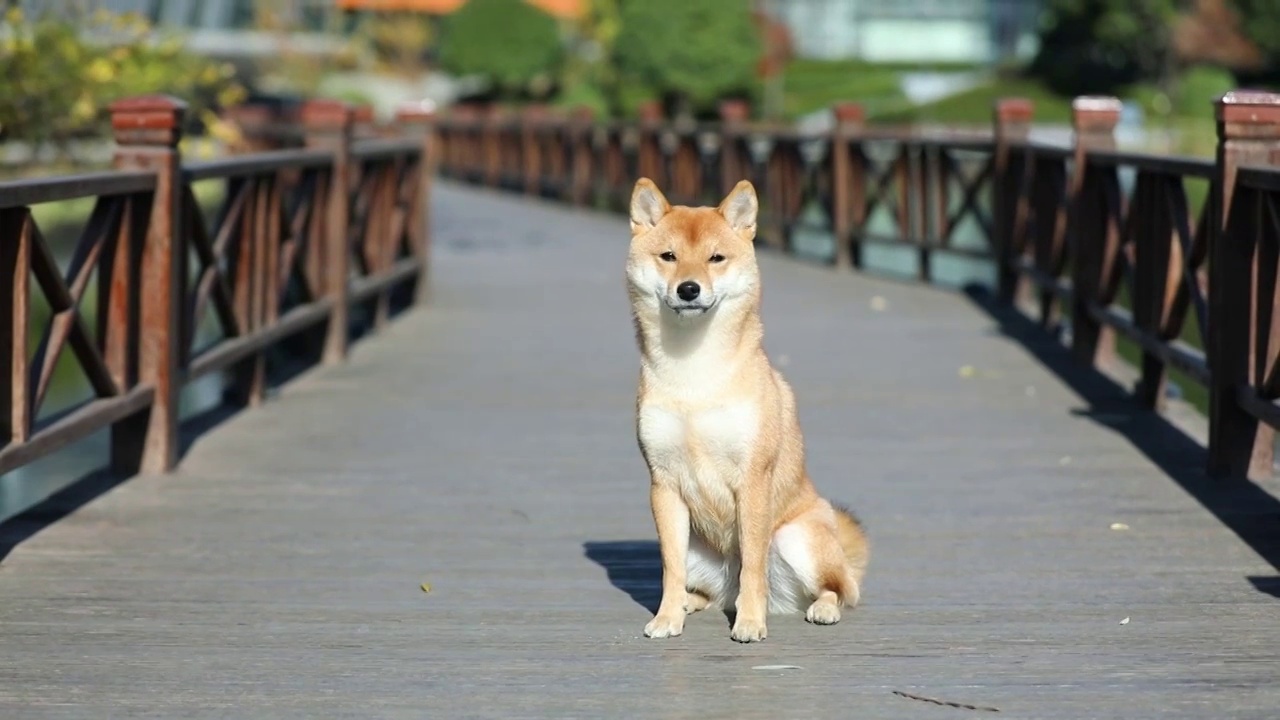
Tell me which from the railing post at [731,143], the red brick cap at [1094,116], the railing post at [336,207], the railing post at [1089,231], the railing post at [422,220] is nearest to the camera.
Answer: the railing post at [1089,231]

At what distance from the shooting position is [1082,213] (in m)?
10.3

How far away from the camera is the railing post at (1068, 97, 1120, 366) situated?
1006 cm

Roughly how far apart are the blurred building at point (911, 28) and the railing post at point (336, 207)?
80747mm

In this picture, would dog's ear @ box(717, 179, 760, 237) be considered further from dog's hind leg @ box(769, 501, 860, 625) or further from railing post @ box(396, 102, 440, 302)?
railing post @ box(396, 102, 440, 302)

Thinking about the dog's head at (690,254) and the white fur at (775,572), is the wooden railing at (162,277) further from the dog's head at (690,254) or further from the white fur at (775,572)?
the white fur at (775,572)

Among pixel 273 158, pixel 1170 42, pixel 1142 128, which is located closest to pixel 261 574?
pixel 273 158

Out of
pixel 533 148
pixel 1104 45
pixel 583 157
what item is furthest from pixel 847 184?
pixel 1104 45

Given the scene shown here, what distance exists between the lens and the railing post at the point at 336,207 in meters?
10.8

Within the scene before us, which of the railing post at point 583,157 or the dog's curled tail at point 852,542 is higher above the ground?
the dog's curled tail at point 852,542

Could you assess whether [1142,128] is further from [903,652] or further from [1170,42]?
[903,652]

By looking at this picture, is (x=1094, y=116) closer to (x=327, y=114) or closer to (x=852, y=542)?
(x=327, y=114)

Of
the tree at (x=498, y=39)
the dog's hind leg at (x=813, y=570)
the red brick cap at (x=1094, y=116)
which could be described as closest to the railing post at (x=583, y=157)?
the red brick cap at (x=1094, y=116)

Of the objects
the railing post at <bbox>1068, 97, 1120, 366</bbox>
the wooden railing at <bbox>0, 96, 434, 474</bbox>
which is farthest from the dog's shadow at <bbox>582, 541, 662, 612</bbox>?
the railing post at <bbox>1068, 97, 1120, 366</bbox>

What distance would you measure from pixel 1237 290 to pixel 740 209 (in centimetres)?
278
